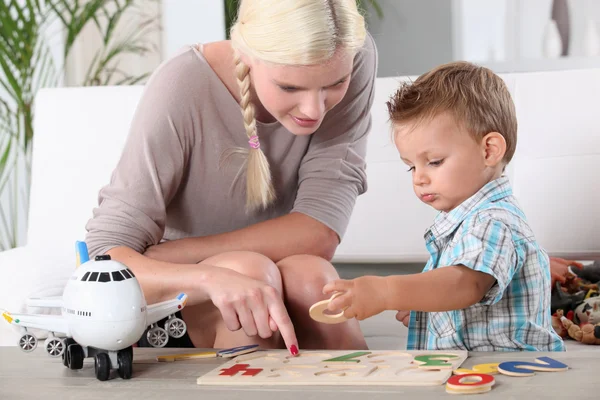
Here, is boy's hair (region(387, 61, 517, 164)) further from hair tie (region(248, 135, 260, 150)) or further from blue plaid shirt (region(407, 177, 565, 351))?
hair tie (region(248, 135, 260, 150))

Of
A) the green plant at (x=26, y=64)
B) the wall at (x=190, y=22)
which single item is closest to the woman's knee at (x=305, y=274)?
the green plant at (x=26, y=64)

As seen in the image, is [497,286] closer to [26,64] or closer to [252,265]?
[252,265]

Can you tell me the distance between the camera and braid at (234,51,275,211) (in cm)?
130

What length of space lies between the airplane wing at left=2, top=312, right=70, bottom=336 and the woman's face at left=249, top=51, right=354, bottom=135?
456 millimetres

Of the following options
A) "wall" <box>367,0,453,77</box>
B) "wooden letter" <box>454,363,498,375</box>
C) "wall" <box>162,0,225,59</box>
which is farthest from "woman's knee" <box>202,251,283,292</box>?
"wall" <box>367,0,453,77</box>

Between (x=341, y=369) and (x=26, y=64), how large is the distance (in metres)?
2.05

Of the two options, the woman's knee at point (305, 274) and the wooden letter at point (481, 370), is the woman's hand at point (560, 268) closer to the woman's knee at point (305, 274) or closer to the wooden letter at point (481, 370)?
the woman's knee at point (305, 274)

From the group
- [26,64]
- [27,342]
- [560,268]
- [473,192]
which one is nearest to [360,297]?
[473,192]

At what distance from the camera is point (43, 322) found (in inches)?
37.0

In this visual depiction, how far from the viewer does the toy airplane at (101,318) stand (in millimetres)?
885

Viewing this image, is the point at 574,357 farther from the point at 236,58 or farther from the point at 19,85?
the point at 19,85

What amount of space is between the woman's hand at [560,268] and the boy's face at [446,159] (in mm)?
454

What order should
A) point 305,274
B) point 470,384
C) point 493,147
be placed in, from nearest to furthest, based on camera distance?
point 470,384
point 493,147
point 305,274

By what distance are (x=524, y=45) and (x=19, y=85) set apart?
1867 millimetres
